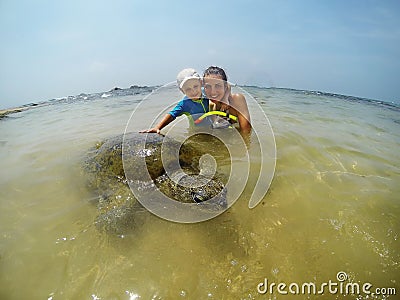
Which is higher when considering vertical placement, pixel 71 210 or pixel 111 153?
pixel 111 153

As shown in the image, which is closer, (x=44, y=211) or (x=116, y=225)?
(x=116, y=225)

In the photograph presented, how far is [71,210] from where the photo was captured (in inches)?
103

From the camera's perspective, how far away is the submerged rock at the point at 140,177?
252 cm

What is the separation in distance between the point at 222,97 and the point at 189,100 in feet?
2.32

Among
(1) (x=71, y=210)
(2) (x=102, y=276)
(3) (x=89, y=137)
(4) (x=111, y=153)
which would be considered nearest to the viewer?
(2) (x=102, y=276)

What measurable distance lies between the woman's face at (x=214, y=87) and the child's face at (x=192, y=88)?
0.48ft

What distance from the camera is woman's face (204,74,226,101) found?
416 centimetres

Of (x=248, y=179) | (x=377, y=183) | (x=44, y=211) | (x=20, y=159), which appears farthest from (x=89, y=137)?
(x=377, y=183)

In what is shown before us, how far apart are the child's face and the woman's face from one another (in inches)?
5.8

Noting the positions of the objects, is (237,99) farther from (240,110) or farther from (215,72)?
(215,72)

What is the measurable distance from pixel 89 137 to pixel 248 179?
4002 mm

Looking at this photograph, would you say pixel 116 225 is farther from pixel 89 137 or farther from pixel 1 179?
pixel 89 137

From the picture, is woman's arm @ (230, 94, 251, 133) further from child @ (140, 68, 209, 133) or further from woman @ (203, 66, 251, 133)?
child @ (140, 68, 209, 133)

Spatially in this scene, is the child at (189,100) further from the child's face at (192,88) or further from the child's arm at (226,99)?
the child's arm at (226,99)
